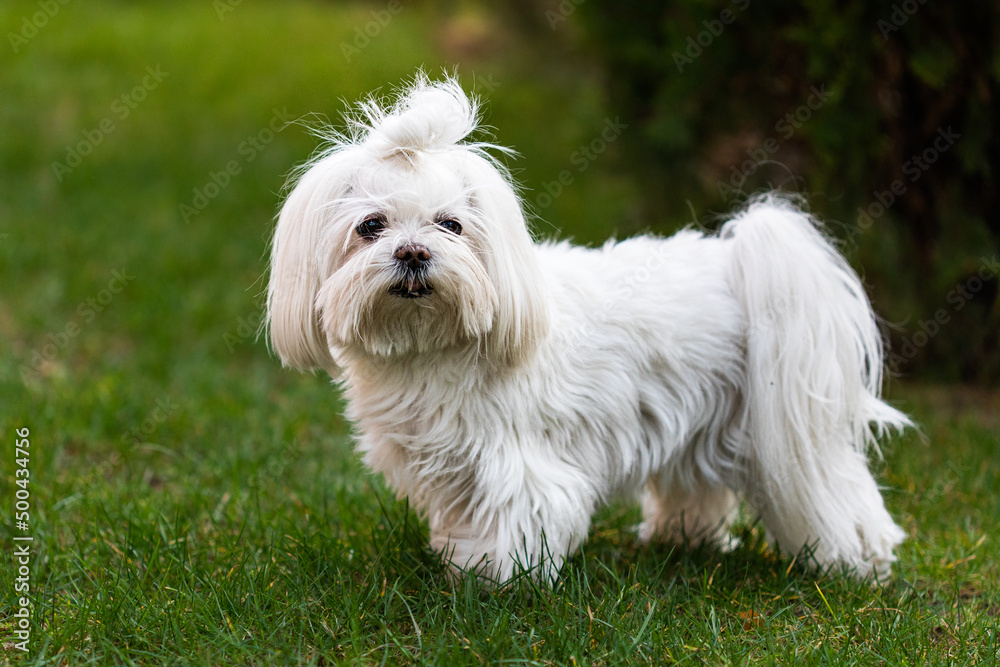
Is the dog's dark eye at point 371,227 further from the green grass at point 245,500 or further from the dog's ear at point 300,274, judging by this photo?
the green grass at point 245,500

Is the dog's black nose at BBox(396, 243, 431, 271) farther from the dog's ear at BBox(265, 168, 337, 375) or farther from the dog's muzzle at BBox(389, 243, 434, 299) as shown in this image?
the dog's ear at BBox(265, 168, 337, 375)

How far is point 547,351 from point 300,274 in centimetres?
83

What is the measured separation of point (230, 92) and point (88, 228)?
3632mm

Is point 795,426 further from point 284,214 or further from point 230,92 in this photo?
point 230,92

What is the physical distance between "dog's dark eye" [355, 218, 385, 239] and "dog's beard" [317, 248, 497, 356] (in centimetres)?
10

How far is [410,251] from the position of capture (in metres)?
→ 2.62

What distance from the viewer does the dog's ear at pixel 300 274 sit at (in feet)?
9.30

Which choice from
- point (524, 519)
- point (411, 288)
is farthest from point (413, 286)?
point (524, 519)

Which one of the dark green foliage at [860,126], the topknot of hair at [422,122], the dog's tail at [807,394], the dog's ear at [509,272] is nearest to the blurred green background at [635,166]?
the dark green foliage at [860,126]

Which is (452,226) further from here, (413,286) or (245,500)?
(245,500)

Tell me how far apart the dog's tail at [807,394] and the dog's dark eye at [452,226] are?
1.11 m

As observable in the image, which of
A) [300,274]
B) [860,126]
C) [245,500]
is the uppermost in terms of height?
[860,126]

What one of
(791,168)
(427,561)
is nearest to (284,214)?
(427,561)

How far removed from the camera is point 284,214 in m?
2.93
